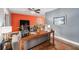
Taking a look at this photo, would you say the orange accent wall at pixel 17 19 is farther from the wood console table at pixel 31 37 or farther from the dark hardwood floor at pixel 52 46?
the dark hardwood floor at pixel 52 46

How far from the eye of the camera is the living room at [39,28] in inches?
63.0

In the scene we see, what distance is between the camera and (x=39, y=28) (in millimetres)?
1671

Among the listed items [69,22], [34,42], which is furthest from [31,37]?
[69,22]

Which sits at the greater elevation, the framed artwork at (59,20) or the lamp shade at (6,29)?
the framed artwork at (59,20)

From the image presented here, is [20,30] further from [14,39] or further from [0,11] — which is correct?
[0,11]

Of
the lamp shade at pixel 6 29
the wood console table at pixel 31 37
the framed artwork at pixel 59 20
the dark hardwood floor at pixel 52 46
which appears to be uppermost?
the framed artwork at pixel 59 20

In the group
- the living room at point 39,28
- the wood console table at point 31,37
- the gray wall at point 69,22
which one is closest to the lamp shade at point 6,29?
the living room at point 39,28

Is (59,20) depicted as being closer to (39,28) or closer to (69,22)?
(69,22)

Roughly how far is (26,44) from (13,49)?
229 millimetres

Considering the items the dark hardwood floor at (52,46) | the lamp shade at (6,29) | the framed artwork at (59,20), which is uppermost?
the framed artwork at (59,20)

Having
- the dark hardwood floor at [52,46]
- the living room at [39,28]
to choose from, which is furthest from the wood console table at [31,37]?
the dark hardwood floor at [52,46]

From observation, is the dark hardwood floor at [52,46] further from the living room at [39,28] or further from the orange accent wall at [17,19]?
the orange accent wall at [17,19]

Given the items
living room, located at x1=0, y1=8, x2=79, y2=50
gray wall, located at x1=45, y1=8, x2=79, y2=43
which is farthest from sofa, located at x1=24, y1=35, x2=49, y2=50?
gray wall, located at x1=45, y1=8, x2=79, y2=43
